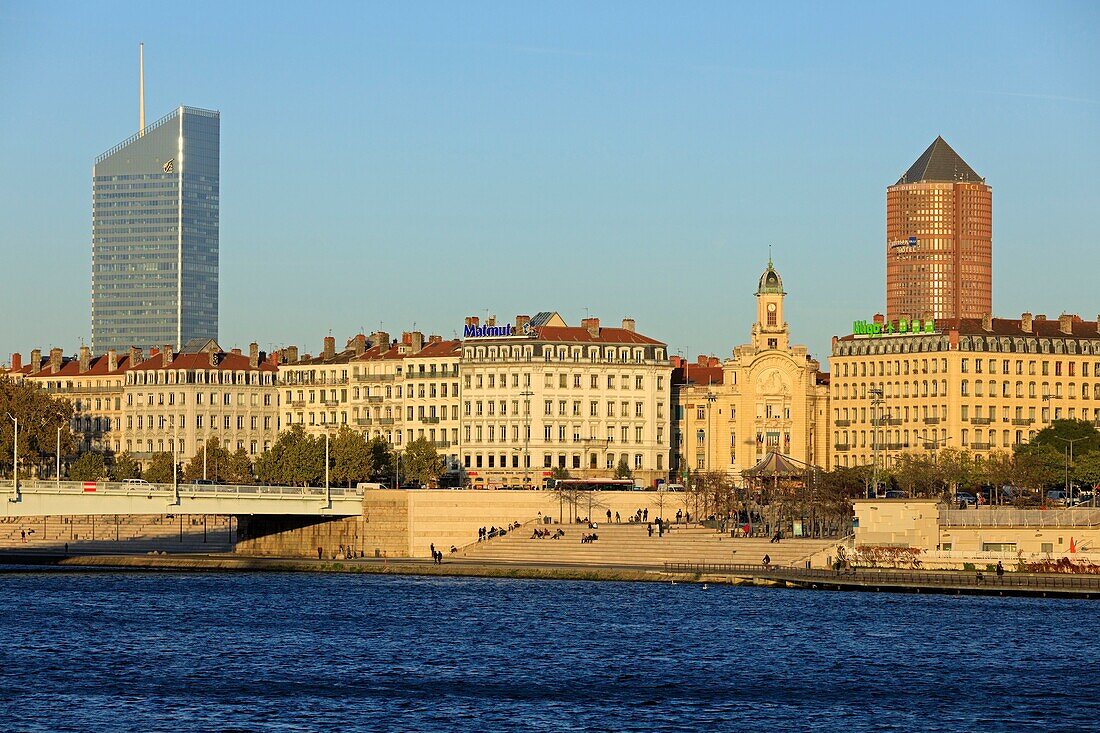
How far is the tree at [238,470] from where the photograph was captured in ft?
637

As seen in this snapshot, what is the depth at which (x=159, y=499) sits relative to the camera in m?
135

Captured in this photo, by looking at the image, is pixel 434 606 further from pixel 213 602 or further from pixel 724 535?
pixel 724 535

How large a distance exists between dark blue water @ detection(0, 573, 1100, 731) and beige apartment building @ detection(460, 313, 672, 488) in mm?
65487

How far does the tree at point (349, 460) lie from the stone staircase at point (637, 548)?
114 ft

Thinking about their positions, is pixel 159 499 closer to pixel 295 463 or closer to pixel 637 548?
pixel 637 548

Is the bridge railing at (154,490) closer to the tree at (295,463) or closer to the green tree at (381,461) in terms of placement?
the tree at (295,463)

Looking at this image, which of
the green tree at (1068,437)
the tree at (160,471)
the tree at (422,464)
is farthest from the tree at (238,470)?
the green tree at (1068,437)

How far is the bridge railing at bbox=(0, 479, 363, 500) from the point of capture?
131625mm

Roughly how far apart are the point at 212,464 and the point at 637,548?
68.1 metres

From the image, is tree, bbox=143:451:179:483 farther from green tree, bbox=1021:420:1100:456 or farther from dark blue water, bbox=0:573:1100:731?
green tree, bbox=1021:420:1100:456

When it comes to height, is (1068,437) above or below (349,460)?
above

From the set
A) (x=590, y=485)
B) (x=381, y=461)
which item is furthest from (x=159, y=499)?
(x=381, y=461)

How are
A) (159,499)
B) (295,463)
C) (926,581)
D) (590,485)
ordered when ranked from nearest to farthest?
(926,581) → (159,499) → (590,485) → (295,463)

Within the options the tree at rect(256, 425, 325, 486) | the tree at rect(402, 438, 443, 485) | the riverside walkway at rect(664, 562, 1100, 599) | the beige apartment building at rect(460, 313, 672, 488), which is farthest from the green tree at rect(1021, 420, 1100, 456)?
the riverside walkway at rect(664, 562, 1100, 599)
